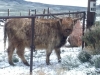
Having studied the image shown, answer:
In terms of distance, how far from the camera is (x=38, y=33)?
1243 cm

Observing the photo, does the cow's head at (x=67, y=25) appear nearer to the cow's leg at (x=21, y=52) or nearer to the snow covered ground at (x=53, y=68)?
the snow covered ground at (x=53, y=68)

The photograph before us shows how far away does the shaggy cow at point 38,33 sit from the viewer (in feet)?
40.1

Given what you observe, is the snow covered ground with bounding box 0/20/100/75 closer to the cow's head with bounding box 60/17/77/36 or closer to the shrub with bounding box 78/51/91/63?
the shrub with bounding box 78/51/91/63

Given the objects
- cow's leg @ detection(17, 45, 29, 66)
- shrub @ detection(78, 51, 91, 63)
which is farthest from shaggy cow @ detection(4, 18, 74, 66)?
shrub @ detection(78, 51, 91, 63)

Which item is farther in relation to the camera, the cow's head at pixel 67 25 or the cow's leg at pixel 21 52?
the cow's leg at pixel 21 52

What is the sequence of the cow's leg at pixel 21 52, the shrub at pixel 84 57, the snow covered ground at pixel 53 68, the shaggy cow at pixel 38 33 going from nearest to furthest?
the snow covered ground at pixel 53 68
the shrub at pixel 84 57
the shaggy cow at pixel 38 33
the cow's leg at pixel 21 52

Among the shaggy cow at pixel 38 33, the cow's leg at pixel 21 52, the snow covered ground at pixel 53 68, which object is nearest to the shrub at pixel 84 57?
the snow covered ground at pixel 53 68

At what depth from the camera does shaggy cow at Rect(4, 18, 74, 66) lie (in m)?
12.2

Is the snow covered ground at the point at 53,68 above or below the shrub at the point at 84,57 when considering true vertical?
below

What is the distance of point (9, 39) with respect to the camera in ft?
40.4

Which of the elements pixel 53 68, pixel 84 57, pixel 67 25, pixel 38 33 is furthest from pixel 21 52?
pixel 84 57

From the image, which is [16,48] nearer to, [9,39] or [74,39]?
[9,39]

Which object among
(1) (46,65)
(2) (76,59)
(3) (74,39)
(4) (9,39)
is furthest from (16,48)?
(3) (74,39)

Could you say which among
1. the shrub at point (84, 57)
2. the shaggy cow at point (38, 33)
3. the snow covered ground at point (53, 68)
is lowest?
the snow covered ground at point (53, 68)
